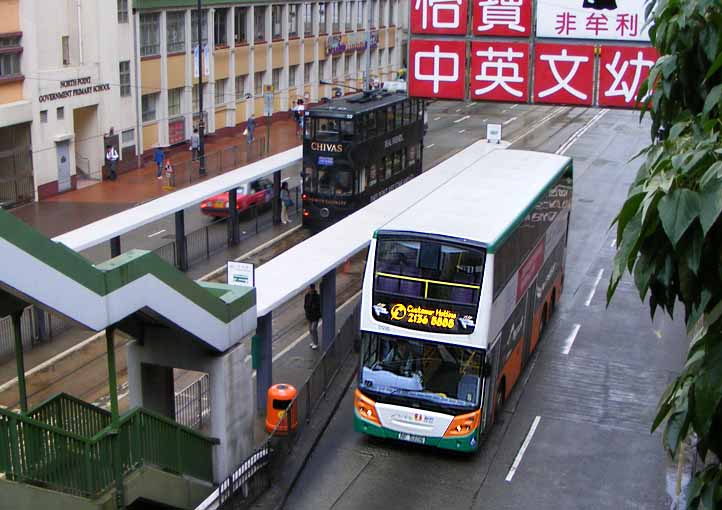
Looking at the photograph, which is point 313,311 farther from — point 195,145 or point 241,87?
point 241,87

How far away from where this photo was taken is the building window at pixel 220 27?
5284 cm

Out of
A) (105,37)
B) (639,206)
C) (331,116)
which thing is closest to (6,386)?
(331,116)

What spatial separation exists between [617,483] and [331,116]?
18.6 metres

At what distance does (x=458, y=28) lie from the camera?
18.5 metres

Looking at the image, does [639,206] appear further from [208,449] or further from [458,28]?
[458,28]

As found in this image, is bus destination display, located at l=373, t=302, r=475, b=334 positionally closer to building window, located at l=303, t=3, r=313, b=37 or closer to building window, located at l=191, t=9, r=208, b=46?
building window, located at l=191, t=9, r=208, b=46

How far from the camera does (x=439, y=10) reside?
18469mm

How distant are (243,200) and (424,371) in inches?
761

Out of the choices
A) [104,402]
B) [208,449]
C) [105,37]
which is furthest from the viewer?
[105,37]

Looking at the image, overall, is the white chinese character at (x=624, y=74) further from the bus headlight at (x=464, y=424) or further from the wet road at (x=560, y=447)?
the bus headlight at (x=464, y=424)

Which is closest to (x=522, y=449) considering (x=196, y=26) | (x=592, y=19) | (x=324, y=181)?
(x=592, y=19)

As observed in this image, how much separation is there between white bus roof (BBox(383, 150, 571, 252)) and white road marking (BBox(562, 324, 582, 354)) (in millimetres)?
3791

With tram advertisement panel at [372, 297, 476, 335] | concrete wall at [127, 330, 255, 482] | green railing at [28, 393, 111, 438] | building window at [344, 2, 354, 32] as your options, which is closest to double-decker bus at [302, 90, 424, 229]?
tram advertisement panel at [372, 297, 476, 335]

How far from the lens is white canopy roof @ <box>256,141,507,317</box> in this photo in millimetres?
19094
